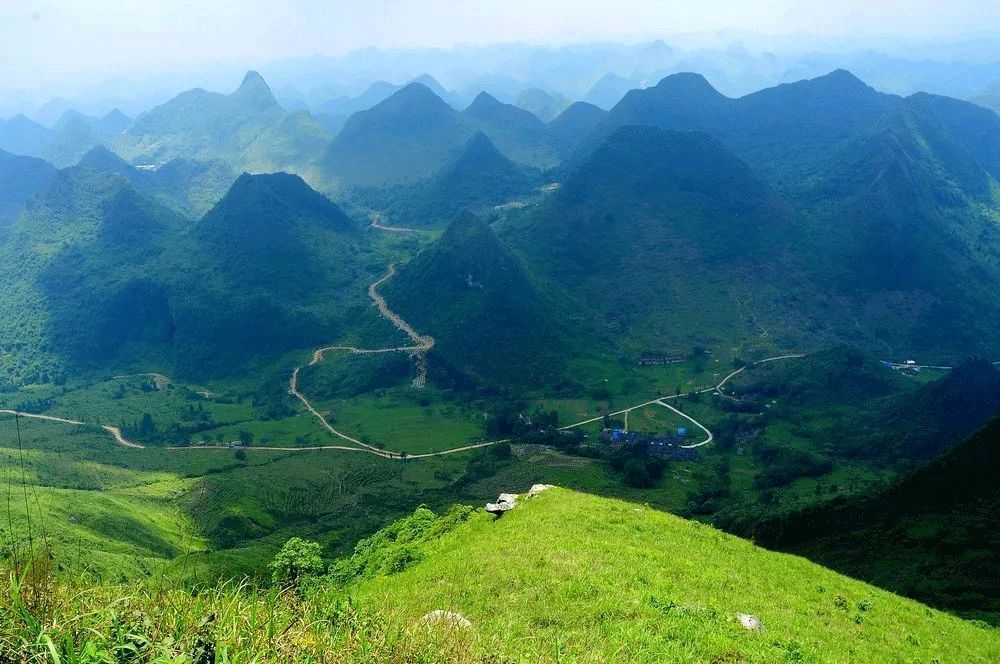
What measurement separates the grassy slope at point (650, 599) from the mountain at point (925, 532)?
679 cm

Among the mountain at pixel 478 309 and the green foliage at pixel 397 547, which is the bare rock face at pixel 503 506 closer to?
the green foliage at pixel 397 547

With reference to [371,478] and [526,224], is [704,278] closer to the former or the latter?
[526,224]

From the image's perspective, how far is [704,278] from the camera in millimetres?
121750

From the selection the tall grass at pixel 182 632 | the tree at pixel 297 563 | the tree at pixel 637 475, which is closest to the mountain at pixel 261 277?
the tree at pixel 637 475

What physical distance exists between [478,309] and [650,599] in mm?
92083

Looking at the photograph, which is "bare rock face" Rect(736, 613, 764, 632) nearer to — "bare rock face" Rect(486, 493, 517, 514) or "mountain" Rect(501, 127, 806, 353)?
"bare rock face" Rect(486, 493, 517, 514)

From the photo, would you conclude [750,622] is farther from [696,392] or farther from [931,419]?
[696,392]

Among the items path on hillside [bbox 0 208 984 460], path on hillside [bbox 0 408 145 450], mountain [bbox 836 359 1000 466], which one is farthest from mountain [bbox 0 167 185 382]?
mountain [bbox 836 359 1000 466]

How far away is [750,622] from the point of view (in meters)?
19.3

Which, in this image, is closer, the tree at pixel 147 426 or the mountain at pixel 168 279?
the tree at pixel 147 426

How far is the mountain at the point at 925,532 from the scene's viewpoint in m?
30.0

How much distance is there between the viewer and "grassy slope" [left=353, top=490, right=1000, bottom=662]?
17062 mm

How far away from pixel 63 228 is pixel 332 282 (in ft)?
224

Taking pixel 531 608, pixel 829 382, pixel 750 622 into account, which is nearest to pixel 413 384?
pixel 829 382
